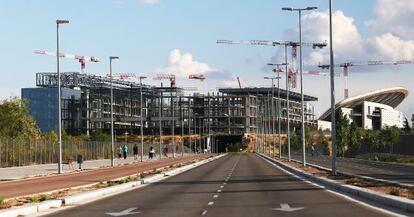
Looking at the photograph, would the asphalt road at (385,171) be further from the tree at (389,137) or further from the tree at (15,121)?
the tree at (15,121)

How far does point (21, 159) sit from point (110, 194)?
34217mm

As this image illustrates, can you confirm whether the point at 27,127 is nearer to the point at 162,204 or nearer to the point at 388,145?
the point at 388,145

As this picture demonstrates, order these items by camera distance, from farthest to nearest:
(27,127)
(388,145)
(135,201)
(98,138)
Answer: (98,138) < (388,145) < (27,127) < (135,201)

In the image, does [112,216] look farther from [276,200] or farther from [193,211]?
[276,200]

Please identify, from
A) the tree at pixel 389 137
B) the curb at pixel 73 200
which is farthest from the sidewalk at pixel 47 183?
the tree at pixel 389 137

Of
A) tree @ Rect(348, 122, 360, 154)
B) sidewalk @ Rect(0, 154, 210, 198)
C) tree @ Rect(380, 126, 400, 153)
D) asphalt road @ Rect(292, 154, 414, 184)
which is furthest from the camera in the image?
tree @ Rect(348, 122, 360, 154)

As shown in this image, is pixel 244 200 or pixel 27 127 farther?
pixel 27 127

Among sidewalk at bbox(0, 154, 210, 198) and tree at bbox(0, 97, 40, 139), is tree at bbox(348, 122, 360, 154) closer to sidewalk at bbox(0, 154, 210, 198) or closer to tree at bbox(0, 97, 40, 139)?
tree at bbox(0, 97, 40, 139)

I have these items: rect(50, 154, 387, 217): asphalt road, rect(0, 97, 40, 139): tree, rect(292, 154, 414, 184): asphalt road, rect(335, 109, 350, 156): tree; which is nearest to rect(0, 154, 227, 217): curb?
rect(50, 154, 387, 217): asphalt road

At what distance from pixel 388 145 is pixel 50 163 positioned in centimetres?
6587

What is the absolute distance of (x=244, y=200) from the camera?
78.9ft

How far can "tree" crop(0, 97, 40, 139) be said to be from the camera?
331ft

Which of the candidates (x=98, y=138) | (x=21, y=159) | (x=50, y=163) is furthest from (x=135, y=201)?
(x=98, y=138)

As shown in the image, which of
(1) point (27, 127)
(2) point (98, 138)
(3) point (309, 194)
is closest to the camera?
(3) point (309, 194)
